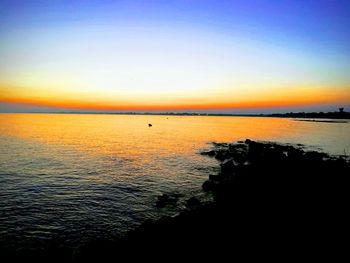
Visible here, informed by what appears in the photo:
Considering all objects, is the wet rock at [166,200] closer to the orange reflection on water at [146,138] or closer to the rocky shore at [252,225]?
the rocky shore at [252,225]

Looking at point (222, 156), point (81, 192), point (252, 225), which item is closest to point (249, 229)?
point (252, 225)

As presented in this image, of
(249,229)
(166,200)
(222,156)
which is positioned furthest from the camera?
(222,156)

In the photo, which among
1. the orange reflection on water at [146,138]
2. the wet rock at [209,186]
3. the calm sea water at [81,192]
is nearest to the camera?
the calm sea water at [81,192]

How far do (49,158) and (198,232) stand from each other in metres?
28.9

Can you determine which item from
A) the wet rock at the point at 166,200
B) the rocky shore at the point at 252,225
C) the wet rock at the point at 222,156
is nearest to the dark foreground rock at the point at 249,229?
the rocky shore at the point at 252,225

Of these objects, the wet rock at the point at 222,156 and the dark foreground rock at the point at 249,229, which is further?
the wet rock at the point at 222,156

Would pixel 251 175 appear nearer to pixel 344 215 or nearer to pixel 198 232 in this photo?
pixel 344 215

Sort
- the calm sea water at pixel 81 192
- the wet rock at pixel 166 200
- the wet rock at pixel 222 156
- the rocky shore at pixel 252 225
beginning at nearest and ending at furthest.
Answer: the rocky shore at pixel 252 225 < the calm sea water at pixel 81 192 < the wet rock at pixel 166 200 < the wet rock at pixel 222 156

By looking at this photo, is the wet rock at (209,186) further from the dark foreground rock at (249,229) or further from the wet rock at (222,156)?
the wet rock at (222,156)

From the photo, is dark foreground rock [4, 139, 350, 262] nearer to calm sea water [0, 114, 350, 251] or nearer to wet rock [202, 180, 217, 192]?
calm sea water [0, 114, 350, 251]

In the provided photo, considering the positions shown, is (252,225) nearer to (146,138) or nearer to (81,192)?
(81,192)

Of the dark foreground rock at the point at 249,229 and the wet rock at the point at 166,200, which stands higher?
the dark foreground rock at the point at 249,229

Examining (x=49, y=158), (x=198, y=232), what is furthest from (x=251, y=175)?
(x=49, y=158)

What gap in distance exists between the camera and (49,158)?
33.9 meters
